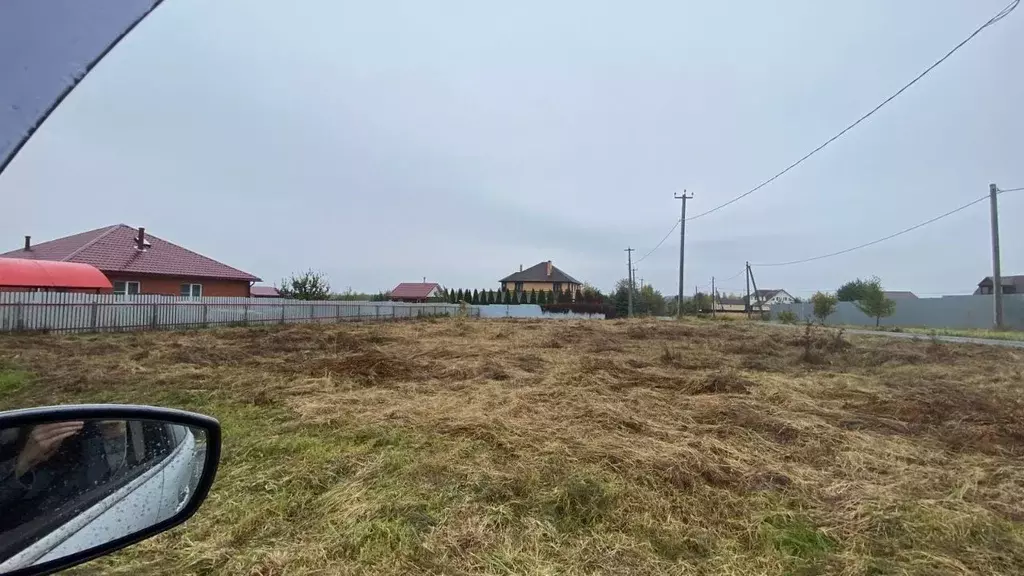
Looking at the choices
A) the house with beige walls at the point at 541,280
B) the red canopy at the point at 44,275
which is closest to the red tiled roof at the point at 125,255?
the red canopy at the point at 44,275

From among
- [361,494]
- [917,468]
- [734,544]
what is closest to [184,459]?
[361,494]

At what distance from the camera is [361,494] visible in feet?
10.6

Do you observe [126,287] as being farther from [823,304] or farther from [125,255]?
[823,304]

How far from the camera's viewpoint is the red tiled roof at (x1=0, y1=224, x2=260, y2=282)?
2378cm

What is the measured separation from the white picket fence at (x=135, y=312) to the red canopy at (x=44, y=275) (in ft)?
14.5

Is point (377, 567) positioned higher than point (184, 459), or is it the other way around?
point (184, 459)

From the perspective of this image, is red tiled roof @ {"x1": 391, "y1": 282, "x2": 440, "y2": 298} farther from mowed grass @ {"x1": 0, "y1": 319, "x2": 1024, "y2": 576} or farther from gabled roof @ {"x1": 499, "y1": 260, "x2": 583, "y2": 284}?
mowed grass @ {"x1": 0, "y1": 319, "x2": 1024, "y2": 576}

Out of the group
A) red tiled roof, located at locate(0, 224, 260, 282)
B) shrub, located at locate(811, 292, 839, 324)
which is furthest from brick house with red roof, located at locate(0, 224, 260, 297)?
shrub, located at locate(811, 292, 839, 324)

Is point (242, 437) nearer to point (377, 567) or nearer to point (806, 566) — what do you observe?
point (377, 567)

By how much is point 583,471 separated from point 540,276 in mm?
69805

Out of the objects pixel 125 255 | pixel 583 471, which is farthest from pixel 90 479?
pixel 125 255

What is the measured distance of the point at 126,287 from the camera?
958 inches

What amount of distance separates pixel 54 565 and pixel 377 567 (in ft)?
5.18

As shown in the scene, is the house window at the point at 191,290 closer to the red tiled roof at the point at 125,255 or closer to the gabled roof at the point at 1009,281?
the red tiled roof at the point at 125,255
